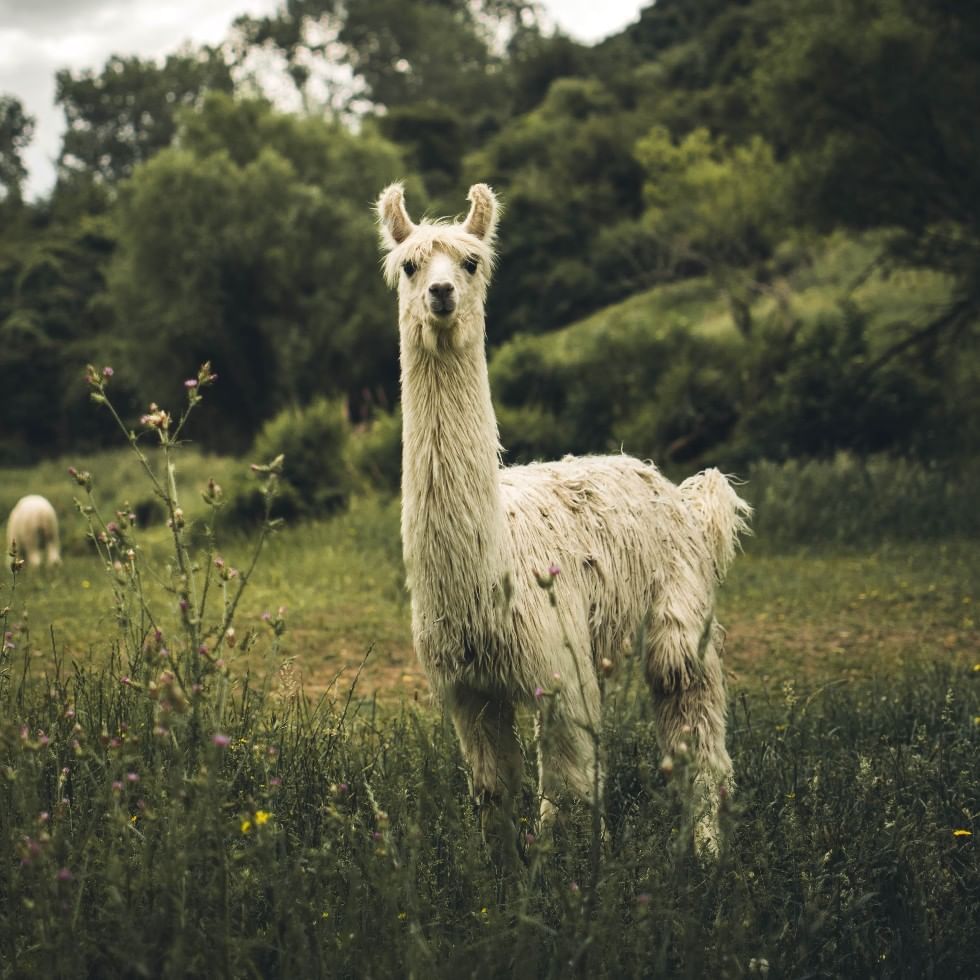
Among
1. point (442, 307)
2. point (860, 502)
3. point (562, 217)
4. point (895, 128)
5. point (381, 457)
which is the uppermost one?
point (562, 217)

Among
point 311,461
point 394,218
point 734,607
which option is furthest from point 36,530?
point 394,218

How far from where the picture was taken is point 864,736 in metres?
5.53

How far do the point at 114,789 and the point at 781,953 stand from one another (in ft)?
6.44

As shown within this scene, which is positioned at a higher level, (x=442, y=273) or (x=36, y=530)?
(x=442, y=273)

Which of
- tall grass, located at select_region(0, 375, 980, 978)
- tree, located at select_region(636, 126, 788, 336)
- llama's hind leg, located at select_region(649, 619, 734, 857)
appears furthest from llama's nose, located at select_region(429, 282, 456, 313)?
tree, located at select_region(636, 126, 788, 336)

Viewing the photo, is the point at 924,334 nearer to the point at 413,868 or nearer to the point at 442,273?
the point at 442,273

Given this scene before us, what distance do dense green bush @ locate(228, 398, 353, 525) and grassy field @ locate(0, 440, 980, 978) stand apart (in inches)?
360

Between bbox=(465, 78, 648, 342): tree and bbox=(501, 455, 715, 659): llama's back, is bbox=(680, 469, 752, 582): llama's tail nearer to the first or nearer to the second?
bbox=(501, 455, 715, 659): llama's back

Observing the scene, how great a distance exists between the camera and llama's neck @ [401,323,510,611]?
4.02 metres

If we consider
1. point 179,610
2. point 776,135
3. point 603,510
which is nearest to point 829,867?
point 603,510

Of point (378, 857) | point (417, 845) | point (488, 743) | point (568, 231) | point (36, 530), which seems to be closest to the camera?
point (417, 845)

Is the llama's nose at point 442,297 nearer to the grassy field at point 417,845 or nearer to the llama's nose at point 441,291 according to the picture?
the llama's nose at point 441,291

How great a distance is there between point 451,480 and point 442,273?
73 cm

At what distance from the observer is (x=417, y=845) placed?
9.80 feet
